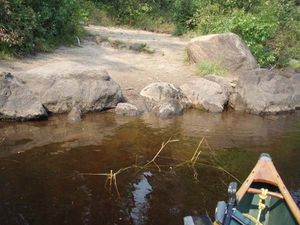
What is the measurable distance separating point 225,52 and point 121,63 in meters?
3.54

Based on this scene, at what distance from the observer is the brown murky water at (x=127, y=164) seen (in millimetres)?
7395

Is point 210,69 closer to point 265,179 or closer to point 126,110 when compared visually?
point 126,110

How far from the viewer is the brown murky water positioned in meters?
7.39

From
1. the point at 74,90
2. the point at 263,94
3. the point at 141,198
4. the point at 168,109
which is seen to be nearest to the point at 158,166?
the point at 141,198

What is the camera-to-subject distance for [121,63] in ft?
53.2

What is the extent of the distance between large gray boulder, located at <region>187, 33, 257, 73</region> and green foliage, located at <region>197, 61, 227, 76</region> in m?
0.21

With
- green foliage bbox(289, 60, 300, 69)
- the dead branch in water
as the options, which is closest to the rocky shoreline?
the dead branch in water

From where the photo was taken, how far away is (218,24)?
18.9 meters

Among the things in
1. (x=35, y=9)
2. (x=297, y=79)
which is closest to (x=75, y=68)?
(x=35, y=9)

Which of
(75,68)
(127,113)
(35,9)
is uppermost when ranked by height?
(35,9)

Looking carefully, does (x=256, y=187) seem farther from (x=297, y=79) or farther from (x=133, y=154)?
(x=297, y=79)

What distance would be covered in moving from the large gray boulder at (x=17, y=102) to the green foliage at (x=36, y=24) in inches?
128

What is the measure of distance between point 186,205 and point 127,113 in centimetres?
504

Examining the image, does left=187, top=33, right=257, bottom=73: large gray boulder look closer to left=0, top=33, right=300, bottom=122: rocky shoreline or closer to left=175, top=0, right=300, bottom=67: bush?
left=0, top=33, right=300, bottom=122: rocky shoreline
